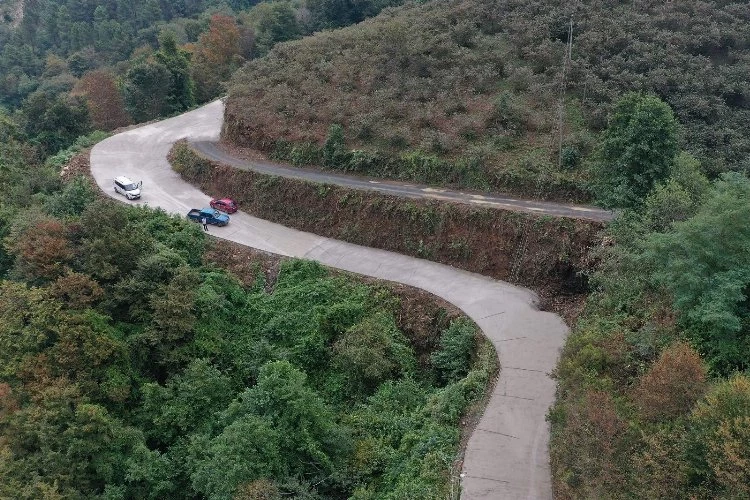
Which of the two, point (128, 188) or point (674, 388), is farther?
point (128, 188)

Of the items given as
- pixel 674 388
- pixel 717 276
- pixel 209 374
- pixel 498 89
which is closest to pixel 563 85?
pixel 498 89

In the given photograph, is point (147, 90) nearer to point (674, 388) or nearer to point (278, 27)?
point (278, 27)

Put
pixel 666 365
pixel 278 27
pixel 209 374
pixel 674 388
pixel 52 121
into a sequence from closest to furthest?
pixel 674 388
pixel 666 365
pixel 209 374
pixel 52 121
pixel 278 27

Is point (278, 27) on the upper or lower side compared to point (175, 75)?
upper

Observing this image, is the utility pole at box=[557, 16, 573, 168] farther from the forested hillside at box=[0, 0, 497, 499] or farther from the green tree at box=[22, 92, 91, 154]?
the green tree at box=[22, 92, 91, 154]

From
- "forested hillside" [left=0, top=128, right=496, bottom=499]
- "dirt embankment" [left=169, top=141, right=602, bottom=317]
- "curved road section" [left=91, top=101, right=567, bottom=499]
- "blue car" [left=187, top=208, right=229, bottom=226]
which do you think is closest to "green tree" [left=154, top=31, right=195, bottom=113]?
"curved road section" [left=91, top=101, right=567, bottom=499]

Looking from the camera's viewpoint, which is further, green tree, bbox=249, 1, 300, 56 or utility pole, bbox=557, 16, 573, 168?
green tree, bbox=249, 1, 300, 56

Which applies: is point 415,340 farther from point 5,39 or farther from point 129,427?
point 5,39

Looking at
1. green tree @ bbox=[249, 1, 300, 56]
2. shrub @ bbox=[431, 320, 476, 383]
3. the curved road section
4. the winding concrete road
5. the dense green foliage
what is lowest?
shrub @ bbox=[431, 320, 476, 383]
